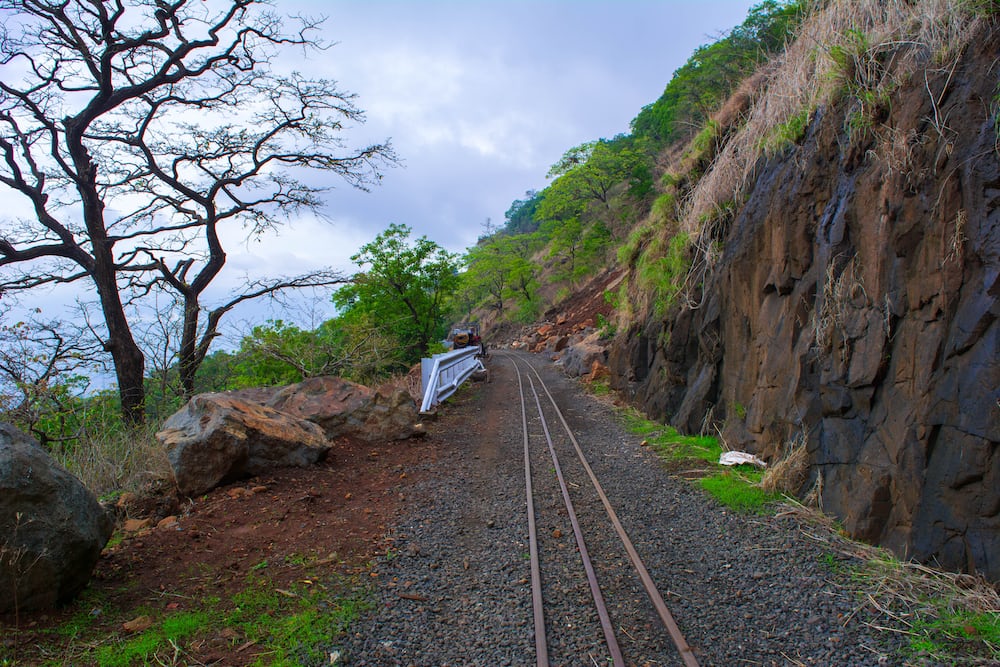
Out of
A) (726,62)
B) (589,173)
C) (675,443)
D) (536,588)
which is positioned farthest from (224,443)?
(589,173)

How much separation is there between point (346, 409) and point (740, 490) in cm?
607

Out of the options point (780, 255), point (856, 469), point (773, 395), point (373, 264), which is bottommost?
point (856, 469)

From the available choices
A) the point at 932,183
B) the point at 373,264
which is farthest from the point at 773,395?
the point at 373,264

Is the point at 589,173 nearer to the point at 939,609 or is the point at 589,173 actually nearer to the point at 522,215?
the point at 939,609

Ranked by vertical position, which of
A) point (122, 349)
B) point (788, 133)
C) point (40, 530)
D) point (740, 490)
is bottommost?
point (740, 490)

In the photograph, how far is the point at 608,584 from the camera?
418 centimetres

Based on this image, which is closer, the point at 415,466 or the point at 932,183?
the point at 932,183

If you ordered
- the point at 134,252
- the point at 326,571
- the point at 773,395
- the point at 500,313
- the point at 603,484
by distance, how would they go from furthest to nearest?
the point at 500,313 < the point at 134,252 < the point at 603,484 < the point at 773,395 < the point at 326,571

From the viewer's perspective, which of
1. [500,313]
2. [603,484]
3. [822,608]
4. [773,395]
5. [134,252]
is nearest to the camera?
[822,608]

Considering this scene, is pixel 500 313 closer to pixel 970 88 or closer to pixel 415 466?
pixel 415 466

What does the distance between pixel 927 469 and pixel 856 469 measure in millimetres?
749

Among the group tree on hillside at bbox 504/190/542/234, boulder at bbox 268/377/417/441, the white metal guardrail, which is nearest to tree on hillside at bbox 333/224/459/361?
the white metal guardrail

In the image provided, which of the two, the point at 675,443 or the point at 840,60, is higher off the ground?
the point at 840,60

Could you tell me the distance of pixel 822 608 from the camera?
362 centimetres
